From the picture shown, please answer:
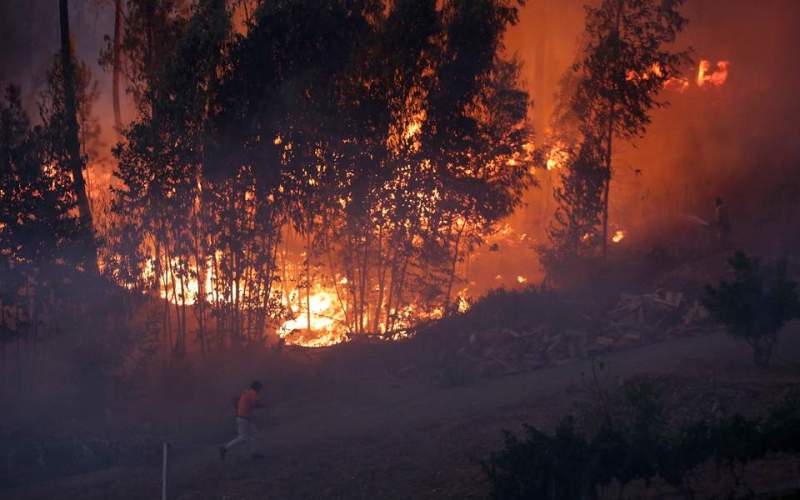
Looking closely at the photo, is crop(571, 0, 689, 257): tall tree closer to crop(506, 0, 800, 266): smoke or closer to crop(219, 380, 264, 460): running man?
crop(506, 0, 800, 266): smoke

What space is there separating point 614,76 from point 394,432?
47.7ft

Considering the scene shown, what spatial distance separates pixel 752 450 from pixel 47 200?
1452 centimetres

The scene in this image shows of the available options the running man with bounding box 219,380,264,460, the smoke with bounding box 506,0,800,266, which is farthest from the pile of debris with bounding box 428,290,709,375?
the smoke with bounding box 506,0,800,266

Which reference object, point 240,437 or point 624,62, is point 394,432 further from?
point 624,62

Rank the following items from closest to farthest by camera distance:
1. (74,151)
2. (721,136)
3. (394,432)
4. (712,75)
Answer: (394,432)
(74,151)
(721,136)
(712,75)

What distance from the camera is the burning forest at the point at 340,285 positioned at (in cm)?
1309

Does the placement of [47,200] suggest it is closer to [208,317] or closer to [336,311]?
[208,317]

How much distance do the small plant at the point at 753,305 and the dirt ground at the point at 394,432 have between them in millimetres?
832

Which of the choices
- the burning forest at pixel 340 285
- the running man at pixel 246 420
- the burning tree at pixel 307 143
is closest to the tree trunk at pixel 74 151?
the burning forest at pixel 340 285

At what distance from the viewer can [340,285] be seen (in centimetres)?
2511

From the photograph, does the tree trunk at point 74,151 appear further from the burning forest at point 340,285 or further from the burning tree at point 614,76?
the burning tree at point 614,76

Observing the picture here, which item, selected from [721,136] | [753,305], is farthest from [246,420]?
[721,136]

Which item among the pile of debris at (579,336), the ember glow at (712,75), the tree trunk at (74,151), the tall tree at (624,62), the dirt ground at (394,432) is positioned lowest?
the dirt ground at (394,432)

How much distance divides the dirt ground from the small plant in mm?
832
